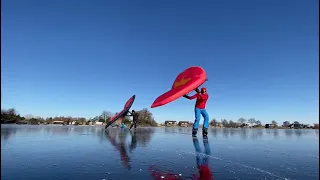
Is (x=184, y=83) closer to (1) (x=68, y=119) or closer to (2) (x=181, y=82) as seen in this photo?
(2) (x=181, y=82)

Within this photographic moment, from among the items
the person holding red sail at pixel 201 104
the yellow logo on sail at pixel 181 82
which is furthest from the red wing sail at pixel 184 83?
the person holding red sail at pixel 201 104

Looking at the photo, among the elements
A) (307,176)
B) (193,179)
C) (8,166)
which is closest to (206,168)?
(193,179)

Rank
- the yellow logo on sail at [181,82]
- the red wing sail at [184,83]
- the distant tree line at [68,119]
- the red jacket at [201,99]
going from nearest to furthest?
the red wing sail at [184,83] < the yellow logo on sail at [181,82] < the red jacket at [201,99] < the distant tree line at [68,119]

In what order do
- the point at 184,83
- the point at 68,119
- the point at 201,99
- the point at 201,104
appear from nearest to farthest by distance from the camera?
the point at 184,83
the point at 201,99
the point at 201,104
the point at 68,119

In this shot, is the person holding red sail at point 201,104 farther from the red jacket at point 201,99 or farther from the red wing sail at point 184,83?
the red wing sail at point 184,83

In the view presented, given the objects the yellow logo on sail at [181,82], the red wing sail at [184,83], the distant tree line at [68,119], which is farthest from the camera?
the distant tree line at [68,119]

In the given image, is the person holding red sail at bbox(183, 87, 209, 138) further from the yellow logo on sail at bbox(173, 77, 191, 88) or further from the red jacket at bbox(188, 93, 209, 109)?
the yellow logo on sail at bbox(173, 77, 191, 88)

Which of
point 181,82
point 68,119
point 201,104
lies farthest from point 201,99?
point 68,119

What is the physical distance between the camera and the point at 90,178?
4461 millimetres

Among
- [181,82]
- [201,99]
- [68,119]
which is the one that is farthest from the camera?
[68,119]

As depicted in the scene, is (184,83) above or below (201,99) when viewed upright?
above

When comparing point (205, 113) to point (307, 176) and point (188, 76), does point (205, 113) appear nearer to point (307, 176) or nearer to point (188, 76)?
point (188, 76)

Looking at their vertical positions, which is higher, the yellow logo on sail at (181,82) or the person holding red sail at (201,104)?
the yellow logo on sail at (181,82)

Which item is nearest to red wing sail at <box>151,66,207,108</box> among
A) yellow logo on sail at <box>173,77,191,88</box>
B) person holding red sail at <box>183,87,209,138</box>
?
yellow logo on sail at <box>173,77,191,88</box>
